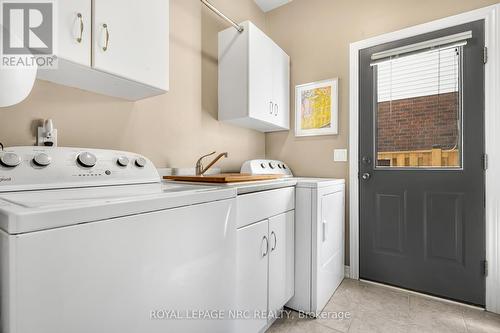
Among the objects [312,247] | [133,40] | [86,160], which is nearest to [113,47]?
[133,40]

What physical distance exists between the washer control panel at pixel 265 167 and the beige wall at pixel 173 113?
0.18 m

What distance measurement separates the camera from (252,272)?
52.1 inches

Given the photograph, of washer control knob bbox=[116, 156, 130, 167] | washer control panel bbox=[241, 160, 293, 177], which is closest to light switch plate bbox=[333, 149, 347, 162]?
washer control panel bbox=[241, 160, 293, 177]

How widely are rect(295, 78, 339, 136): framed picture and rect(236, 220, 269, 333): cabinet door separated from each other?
1343mm

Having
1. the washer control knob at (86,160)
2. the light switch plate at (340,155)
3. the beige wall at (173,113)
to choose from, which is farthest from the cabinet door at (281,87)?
the washer control knob at (86,160)

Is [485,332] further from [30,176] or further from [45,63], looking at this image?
[45,63]

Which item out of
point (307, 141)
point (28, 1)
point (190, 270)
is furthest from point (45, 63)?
point (307, 141)

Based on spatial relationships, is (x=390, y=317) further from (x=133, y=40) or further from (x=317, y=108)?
(x=133, y=40)

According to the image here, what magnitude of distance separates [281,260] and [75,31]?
1.55 meters

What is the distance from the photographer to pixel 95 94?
4.38 feet

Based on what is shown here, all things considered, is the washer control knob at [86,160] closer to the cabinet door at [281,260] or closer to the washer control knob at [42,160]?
the washer control knob at [42,160]

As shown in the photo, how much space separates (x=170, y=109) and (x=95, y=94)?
0.47 m

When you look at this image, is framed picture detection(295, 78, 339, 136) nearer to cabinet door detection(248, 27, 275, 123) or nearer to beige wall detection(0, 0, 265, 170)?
cabinet door detection(248, 27, 275, 123)

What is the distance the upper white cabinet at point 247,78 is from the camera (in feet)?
6.42
